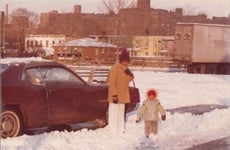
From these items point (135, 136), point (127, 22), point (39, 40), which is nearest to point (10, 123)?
point (135, 136)

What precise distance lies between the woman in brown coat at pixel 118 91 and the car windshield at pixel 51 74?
1.10m

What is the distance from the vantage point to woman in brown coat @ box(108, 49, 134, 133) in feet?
34.2

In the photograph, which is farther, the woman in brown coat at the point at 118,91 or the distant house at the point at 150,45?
the distant house at the point at 150,45

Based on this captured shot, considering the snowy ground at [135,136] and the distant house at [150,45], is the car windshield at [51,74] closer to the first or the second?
the snowy ground at [135,136]

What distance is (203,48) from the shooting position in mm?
43906

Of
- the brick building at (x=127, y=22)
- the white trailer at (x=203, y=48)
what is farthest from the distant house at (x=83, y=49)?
the white trailer at (x=203, y=48)

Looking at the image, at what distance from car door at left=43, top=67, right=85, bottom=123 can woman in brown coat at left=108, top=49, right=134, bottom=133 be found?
28.7 inches

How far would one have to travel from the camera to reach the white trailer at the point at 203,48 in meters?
43.4

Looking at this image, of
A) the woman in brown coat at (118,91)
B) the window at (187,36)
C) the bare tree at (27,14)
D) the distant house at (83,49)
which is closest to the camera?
the woman in brown coat at (118,91)

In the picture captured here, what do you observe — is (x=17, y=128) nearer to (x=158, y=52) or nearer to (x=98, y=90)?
(x=98, y=90)

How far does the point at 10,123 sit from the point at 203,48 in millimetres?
35110

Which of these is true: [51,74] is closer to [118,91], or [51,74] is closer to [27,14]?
[118,91]

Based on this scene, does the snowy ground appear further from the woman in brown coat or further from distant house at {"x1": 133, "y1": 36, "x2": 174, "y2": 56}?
distant house at {"x1": 133, "y1": 36, "x2": 174, "y2": 56}

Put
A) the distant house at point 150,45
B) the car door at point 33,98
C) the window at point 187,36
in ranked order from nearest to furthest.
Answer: the car door at point 33,98, the window at point 187,36, the distant house at point 150,45
